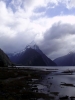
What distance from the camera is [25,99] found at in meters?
33.1

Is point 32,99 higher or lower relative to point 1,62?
lower

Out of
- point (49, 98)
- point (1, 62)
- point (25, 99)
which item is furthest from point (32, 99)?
point (1, 62)

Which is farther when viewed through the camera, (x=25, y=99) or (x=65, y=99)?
(x=65, y=99)

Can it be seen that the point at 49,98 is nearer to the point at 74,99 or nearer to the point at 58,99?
the point at 58,99

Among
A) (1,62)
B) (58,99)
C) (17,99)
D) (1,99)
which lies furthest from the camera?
(1,62)

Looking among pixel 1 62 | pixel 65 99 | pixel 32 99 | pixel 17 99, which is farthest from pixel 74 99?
pixel 1 62

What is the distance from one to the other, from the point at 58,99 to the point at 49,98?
5.91ft

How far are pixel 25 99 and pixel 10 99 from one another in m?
4.17

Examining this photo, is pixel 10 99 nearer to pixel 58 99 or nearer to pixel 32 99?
pixel 32 99

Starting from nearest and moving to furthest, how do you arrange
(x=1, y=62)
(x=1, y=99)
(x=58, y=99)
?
(x=1, y=99)
(x=58, y=99)
(x=1, y=62)

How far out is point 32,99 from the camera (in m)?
34.0

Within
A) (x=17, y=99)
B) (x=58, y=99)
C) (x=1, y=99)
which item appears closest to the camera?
(x=1, y=99)

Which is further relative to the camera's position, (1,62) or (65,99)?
(1,62)

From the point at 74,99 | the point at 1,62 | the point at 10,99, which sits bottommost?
the point at 74,99
